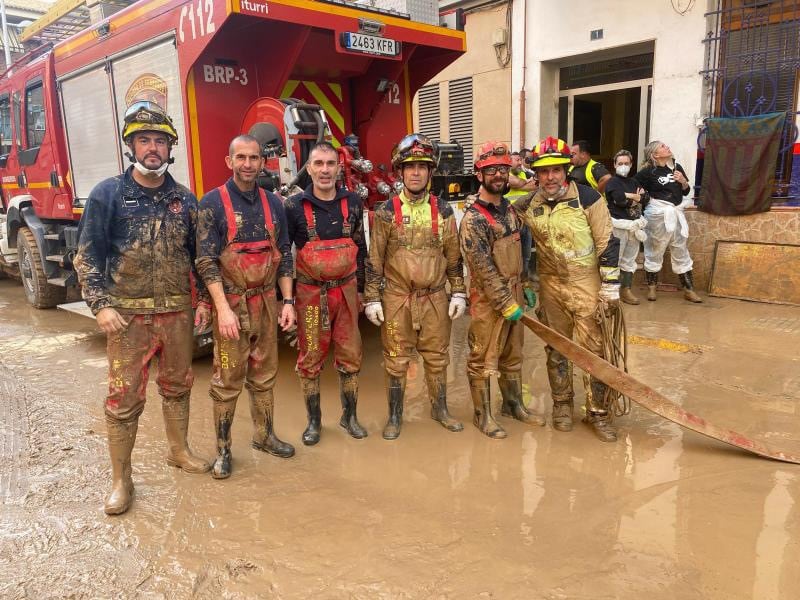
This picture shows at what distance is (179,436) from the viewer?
3467 millimetres

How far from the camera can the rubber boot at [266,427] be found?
11.8 ft

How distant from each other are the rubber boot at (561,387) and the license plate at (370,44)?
2892mm

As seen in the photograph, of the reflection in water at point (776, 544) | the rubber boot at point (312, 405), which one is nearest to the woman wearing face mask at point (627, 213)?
the reflection in water at point (776, 544)

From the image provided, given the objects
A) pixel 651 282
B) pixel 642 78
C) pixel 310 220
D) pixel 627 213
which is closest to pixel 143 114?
pixel 310 220

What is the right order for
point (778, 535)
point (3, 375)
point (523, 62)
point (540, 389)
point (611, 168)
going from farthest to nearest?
point (611, 168), point (523, 62), point (3, 375), point (540, 389), point (778, 535)

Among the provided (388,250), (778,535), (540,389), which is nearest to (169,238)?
(388,250)

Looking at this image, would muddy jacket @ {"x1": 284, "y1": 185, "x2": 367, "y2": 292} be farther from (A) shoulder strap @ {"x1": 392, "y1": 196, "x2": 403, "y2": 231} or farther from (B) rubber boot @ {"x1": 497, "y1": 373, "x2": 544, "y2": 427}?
(B) rubber boot @ {"x1": 497, "y1": 373, "x2": 544, "y2": 427}

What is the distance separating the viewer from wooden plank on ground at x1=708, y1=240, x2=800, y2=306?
21.5 ft

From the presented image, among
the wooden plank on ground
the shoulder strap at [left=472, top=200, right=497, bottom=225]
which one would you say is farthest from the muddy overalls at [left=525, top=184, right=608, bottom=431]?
the wooden plank on ground

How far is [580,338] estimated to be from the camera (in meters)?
3.75

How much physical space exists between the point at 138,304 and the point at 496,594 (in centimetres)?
216

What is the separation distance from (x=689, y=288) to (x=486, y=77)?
4779mm

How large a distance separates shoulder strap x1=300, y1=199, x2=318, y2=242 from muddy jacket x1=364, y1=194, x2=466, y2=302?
13.8 inches

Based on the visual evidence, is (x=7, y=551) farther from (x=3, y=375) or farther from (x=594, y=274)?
(x=594, y=274)
